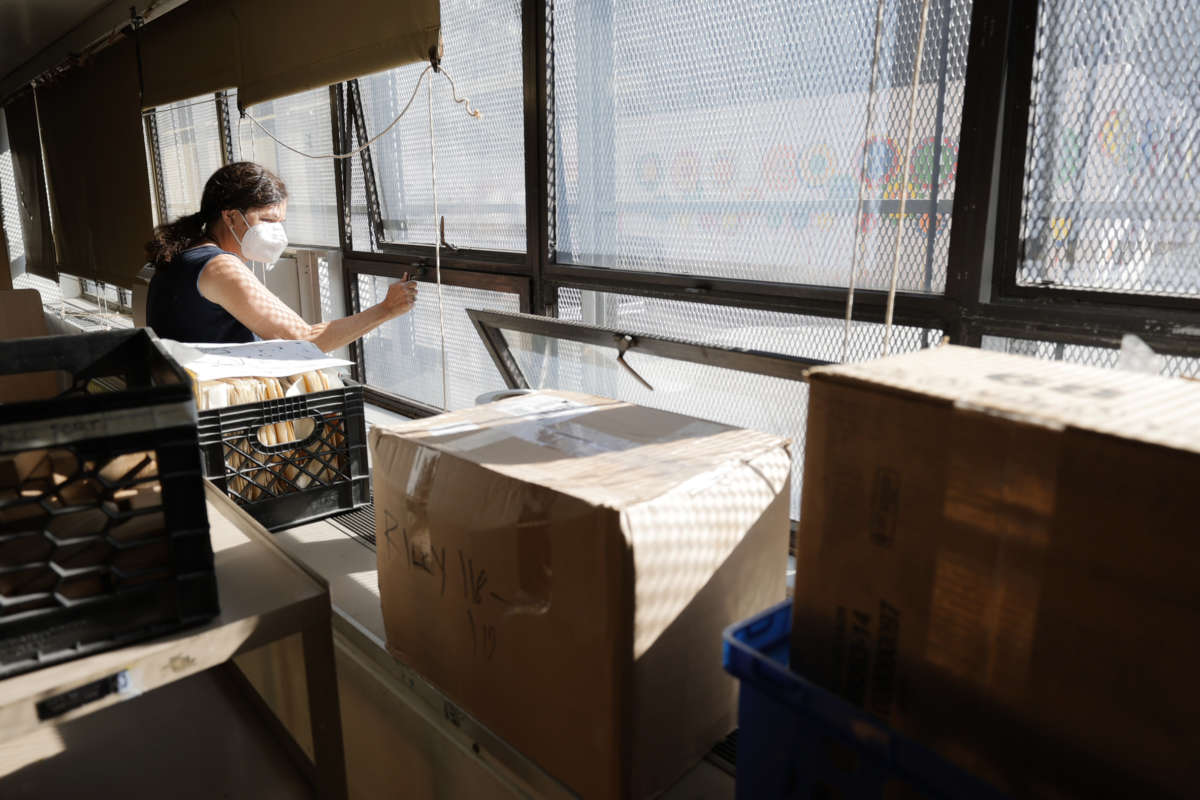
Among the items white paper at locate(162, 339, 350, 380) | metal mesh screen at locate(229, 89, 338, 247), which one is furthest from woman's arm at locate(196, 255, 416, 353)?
metal mesh screen at locate(229, 89, 338, 247)

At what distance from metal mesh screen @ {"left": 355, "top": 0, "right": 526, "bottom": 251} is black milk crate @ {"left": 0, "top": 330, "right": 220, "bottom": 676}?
4.20ft

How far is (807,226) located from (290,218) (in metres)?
2.25

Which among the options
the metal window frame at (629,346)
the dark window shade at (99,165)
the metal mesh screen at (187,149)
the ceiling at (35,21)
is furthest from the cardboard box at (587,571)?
the ceiling at (35,21)

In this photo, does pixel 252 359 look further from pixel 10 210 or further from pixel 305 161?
pixel 10 210

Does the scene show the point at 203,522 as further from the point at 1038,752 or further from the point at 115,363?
the point at 1038,752

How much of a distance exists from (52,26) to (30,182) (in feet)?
6.55

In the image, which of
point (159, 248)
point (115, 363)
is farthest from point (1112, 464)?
point (159, 248)

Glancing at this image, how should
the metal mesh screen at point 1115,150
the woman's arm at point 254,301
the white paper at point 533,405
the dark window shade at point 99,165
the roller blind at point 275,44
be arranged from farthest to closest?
the dark window shade at point 99,165 → the woman's arm at point 254,301 → the roller blind at point 275,44 → the white paper at point 533,405 → the metal mesh screen at point 1115,150

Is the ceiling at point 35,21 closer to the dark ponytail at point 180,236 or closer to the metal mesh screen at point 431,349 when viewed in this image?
the dark ponytail at point 180,236

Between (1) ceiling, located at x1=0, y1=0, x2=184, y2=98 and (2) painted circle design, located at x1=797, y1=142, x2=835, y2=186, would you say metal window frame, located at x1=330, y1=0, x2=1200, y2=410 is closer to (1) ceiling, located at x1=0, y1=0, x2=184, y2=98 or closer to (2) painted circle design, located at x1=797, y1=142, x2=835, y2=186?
(2) painted circle design, located at x1=797, y1=142, x2=835, y2=186

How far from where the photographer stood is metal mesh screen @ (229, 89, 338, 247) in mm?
2539

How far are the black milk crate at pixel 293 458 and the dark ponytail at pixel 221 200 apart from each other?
922 millimetres

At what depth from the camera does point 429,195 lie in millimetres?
2154

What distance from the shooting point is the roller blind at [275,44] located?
71.2 inches
